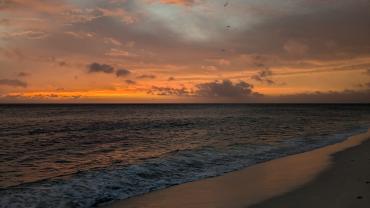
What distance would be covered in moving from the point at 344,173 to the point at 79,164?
1114cm

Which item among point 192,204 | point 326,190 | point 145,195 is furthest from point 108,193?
point 326,190

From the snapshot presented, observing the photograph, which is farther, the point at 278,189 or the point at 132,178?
the point at 132,178

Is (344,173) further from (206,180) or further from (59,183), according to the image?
(59,183)

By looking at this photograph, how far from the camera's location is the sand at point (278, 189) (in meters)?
9.49

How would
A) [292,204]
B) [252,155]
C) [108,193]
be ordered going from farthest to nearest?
[252,155]
[108,193]
[292,204]

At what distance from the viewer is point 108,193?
36.9ft

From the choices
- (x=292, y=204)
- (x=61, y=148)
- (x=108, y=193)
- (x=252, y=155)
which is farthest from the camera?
(x=61, y=148)

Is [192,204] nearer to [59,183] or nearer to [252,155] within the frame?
[59,183]

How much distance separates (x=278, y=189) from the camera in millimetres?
11008

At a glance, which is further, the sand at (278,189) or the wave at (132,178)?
the wave at (132,178)

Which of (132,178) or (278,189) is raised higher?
(278,189)

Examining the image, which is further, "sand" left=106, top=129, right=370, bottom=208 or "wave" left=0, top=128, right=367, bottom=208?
"wave" left=0, top=128, right=367, bottom=208

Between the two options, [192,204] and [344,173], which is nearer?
[192,204]

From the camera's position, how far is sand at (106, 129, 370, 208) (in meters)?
9.49
